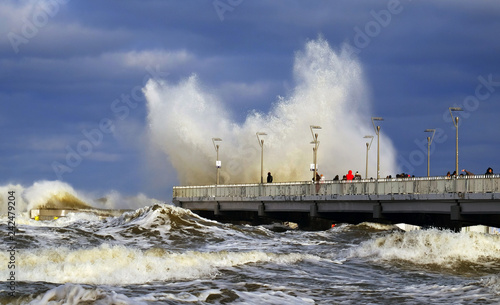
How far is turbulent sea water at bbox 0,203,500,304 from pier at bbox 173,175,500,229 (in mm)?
9314

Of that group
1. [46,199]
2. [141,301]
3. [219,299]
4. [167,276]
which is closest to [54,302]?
[141,301]

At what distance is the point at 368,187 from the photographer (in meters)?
48.2

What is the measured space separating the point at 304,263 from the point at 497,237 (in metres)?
10.7

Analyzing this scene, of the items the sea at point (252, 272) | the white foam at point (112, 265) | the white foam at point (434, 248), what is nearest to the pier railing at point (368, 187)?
the white foam at point (434, 248)

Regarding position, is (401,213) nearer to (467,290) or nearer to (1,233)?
(1,233)

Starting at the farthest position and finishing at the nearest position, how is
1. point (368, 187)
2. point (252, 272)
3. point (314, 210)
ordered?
point (314, 210) < point (368, 187) < point (252, 272)

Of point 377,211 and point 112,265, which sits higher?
point 377,211

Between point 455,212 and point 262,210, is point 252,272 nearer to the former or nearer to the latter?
point 455,212

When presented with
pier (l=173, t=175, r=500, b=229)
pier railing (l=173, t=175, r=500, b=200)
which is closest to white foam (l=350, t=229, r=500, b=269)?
pier (l=173, t=175, r=500, b=229)

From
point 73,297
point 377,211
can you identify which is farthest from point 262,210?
point 73,297

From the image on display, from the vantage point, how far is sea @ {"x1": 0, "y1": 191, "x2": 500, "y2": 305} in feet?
54.7

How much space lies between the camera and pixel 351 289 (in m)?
19.2

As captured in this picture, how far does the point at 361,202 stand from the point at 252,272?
2833 centimetres

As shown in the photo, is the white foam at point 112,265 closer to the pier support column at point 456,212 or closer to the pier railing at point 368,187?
the pier railing at point 368,187
